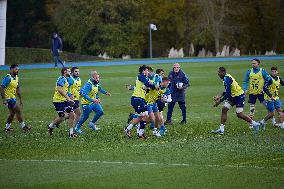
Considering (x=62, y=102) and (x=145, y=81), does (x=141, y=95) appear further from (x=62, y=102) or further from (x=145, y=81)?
(x=62, y=102)

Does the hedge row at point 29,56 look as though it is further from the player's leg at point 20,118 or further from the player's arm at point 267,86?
the player's arm at point 267,86

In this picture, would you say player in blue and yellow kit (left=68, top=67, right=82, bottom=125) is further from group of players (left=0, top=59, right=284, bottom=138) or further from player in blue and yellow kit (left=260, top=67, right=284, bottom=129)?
player in blue and yellow kit (left=260, top=67, right=284, bottom=129)

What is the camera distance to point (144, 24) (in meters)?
86.0

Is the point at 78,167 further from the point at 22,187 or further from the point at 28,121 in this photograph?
the point at 28,121

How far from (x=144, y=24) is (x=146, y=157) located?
66374mm

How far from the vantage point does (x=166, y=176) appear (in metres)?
17.6

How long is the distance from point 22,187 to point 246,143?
7.53 m

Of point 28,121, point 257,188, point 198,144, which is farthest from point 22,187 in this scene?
point 28,121

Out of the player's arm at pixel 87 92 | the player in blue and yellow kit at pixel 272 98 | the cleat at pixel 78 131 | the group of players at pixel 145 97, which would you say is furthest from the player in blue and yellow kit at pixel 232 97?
the cleat at pixel 78 131

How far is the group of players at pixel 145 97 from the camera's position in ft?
79.8

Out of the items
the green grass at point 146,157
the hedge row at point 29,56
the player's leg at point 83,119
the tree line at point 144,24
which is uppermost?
the tree line at point 144,24

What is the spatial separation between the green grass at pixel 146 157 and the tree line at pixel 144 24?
167 ft

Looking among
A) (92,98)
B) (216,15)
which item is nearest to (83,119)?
(92,98)

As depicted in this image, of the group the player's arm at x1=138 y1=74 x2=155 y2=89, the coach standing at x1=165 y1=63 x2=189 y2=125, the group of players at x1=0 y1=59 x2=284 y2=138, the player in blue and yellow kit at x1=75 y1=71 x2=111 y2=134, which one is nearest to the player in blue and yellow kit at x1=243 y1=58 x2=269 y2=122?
the group of players at x1=0 y1=59 x2=284 y2=138
